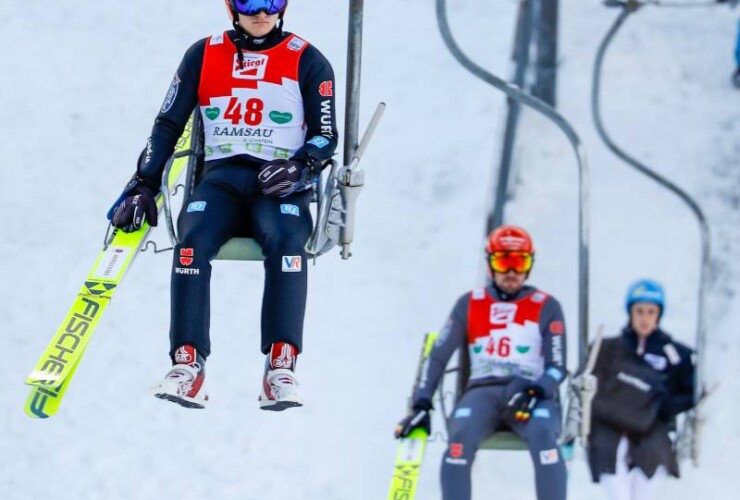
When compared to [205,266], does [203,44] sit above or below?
above

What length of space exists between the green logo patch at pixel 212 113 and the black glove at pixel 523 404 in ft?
7.56

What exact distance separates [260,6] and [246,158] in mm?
620

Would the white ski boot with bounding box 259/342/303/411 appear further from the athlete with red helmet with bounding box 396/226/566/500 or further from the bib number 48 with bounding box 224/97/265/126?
the athlete with red helmet with bounding box 396/226/566/500

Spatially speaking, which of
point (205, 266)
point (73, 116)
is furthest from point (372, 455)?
point (205, 266)

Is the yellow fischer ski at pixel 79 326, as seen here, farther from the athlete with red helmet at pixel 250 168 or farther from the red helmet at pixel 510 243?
the red helmet at pixel 510 243

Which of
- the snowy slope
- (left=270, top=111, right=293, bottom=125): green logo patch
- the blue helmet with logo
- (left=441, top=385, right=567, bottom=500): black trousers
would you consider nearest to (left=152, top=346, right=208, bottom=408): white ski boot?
(left=270, top=111, right=293, bottom=125): green logo patch

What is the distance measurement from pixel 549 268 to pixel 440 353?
214 inches

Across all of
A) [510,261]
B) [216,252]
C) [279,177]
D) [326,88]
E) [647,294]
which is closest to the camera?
[279,177]

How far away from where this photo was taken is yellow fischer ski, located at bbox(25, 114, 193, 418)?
650cm

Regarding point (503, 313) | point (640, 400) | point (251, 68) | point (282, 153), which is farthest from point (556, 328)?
point (251, 68)

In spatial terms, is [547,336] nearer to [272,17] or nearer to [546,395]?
[546,395]

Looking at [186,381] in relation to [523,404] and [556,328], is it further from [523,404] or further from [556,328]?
[556,328]

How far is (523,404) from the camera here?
8.45 m

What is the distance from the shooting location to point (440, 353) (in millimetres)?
8977
